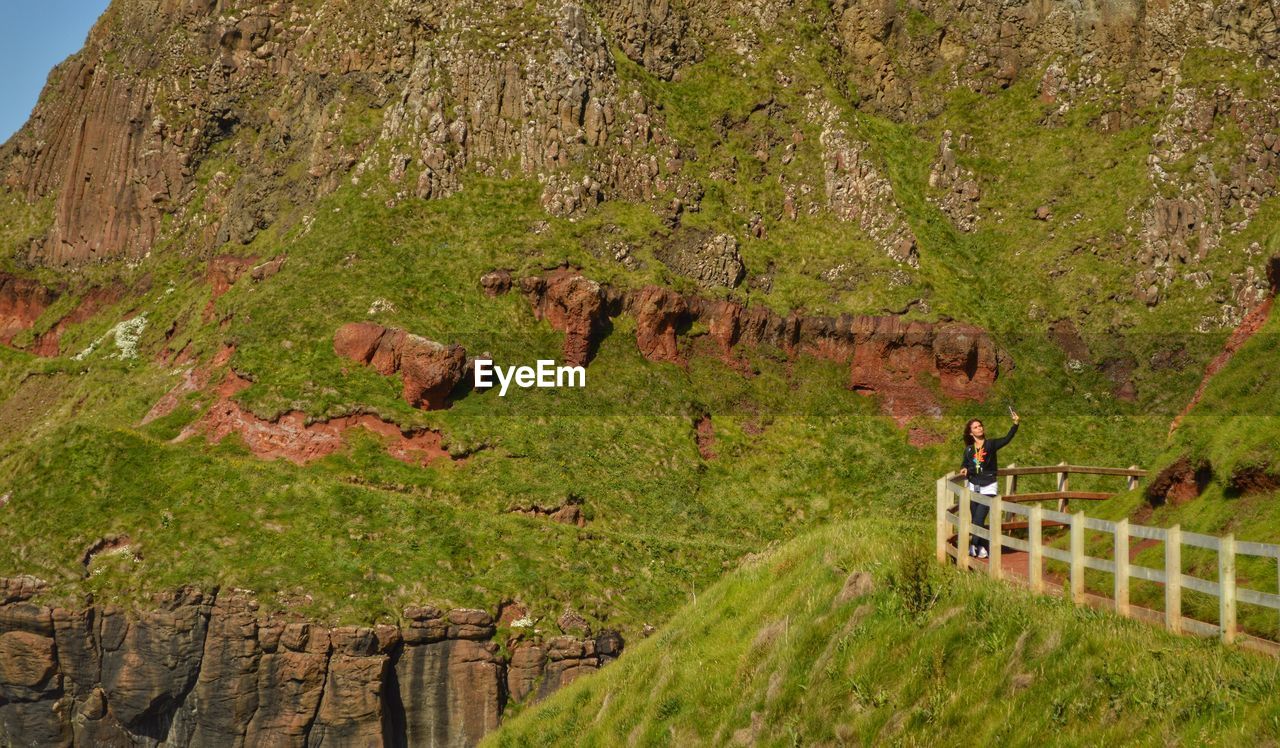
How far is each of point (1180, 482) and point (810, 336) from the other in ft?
140

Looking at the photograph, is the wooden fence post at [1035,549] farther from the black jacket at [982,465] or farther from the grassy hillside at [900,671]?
the black jacket at [982,465]

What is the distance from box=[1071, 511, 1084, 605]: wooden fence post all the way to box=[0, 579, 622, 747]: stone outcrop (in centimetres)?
2523

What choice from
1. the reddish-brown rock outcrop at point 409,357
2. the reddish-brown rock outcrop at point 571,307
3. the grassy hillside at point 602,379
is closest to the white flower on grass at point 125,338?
the grassy hillside at point 602,379

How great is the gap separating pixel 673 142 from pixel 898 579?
53914mm

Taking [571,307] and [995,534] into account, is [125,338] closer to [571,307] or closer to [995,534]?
[571,307]

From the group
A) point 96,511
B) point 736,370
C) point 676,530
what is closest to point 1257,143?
point 736,370

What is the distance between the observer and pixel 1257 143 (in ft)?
206

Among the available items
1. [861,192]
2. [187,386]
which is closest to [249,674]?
[187,386]

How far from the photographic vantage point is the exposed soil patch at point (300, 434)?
45906mm

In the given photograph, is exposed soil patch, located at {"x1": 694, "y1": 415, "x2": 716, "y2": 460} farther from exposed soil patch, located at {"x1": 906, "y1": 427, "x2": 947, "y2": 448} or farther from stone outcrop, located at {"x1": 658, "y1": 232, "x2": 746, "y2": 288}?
exposed soil patch, located at {"x1": 906, "y1": 427, "x2": 947, "y2": 448}

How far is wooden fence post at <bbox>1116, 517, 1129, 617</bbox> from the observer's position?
12.1 m

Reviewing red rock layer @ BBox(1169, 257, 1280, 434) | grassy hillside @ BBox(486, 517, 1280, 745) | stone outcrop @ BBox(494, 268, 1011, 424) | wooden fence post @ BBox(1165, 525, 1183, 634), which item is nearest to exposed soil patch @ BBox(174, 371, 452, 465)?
stone outcrop @ BBox(494, 268, 1011, 424)

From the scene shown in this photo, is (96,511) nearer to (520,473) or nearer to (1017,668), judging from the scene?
(520,473)

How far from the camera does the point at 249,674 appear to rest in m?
35.2
